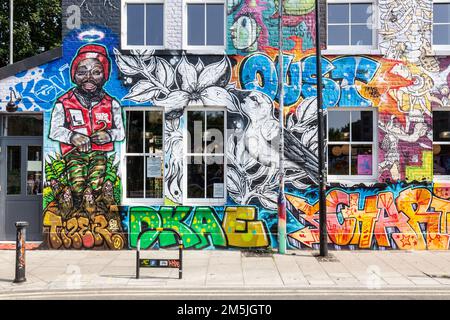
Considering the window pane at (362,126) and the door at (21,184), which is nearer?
the window pane at (362,126)

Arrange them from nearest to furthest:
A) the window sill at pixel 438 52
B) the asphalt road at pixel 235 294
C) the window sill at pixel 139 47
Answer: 1. the asphalt road at pixel 235 294
2. the window sill at pixel 438 52
3. the window sill at pixel 139 47

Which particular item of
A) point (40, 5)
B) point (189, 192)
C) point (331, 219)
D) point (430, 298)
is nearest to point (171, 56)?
point (189, 192)

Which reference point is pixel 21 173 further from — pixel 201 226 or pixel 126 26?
pixel 201 226

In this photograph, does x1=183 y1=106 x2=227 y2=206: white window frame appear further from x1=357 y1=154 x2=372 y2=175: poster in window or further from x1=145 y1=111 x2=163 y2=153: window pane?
x1=357 y1=154 x2=372 y2=175: poster in window

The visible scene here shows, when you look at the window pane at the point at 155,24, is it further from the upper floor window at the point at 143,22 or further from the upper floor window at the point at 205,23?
the upper floor window at the point at 205,23

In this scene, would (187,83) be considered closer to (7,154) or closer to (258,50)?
(258,50)

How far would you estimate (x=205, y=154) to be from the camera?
36.9ft

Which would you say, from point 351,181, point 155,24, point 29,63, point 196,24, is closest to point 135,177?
point 29,63

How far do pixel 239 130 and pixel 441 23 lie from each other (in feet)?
19.0

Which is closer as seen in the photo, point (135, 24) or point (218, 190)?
point (218, 190)

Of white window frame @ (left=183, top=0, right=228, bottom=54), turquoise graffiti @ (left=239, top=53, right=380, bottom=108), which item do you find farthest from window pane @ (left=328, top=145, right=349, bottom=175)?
white window frame @ (left=183, top=0, right=228, bottom=54)

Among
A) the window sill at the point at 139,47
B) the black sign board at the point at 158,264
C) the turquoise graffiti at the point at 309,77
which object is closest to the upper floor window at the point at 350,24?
the turquoise graffiti at the point at 309,77

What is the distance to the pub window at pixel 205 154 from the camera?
11.2 meters

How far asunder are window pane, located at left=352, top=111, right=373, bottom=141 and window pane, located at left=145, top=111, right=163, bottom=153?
4821mm
